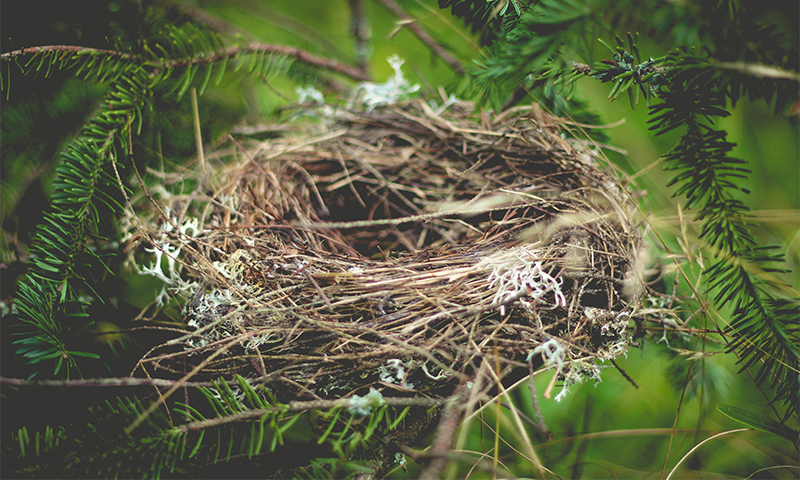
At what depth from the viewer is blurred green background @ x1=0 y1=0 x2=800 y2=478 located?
2.69 ft

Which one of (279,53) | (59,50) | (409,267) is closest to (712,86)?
(409,267)

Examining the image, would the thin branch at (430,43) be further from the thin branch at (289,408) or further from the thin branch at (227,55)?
the thin branch at (289,408)

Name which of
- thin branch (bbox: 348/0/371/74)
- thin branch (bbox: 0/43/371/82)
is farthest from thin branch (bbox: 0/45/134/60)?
thin branch (bbox: 348/0/371/74)

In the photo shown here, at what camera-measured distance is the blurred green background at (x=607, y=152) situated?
820 mm

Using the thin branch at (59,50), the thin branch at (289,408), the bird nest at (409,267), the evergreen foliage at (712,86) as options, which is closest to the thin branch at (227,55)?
the thin branch at (59,50)

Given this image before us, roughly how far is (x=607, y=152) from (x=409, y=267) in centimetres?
56

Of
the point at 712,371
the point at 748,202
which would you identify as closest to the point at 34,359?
the point at 712,371

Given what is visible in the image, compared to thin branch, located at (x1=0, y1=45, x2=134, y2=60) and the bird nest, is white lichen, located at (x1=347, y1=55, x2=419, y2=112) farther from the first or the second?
thin branch, located at (x1=0, y1=45, x2=134, y2=60)

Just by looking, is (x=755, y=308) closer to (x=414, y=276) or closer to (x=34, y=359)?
(x=414, y=276)

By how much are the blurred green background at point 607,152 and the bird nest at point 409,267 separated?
4.9 inches

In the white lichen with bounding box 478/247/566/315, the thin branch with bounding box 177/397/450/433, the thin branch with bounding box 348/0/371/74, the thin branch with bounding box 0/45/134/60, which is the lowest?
the thin branch with bounding box 177/397/450/433

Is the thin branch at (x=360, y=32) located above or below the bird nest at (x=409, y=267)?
above

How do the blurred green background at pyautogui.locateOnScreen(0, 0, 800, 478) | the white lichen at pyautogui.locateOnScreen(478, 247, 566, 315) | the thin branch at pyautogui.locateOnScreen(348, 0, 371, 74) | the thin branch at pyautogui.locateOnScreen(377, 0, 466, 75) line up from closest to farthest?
1. the white lichen at pyautogui.locateOnScreen(478, 247, 566, 315)
2. the blurred green background at pyautogui.locateOnScreen(0, 0, 800, 478)
3. the thin branch at pyautogui.locateOnScreen(377, 0, 466, 75)
4. the thin branch at pyautogui.locateOnScreen(348, 0, 371, 74)

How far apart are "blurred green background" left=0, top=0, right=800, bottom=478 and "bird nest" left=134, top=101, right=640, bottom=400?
0.13 meters
